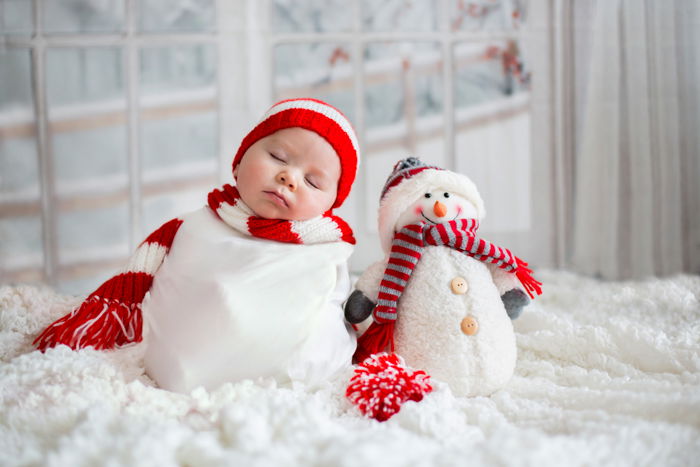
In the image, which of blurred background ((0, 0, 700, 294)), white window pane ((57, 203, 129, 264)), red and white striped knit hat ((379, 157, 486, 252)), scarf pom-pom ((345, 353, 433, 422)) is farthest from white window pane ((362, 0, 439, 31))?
scarf pom-pom ((345, 353, 433, 422))

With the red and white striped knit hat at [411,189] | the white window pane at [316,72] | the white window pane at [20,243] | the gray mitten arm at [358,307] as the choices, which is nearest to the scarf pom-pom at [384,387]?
the gray mitten arm at [358,307]

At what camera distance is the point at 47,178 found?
1895 mm

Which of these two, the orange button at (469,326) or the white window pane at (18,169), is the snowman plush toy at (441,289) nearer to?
the orange button at (469,326)

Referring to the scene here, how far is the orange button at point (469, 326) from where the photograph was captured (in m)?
0.81

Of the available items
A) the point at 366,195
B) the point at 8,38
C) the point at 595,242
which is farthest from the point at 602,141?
the point at 8,38

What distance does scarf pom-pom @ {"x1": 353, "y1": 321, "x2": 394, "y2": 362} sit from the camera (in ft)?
2.80

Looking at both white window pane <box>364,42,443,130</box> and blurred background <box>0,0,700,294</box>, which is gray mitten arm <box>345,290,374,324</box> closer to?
blurred background <box>0,0,700,294</box>

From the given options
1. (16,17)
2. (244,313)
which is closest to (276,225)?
(244,313)

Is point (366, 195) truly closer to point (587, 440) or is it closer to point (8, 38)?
point (8, 38)

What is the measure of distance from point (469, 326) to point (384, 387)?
0.17m

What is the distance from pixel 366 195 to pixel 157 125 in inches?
29.2

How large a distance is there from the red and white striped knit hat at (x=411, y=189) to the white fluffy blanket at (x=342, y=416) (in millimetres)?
260

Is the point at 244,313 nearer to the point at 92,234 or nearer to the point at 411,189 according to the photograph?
the point at 411,189

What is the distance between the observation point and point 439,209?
875 mm
